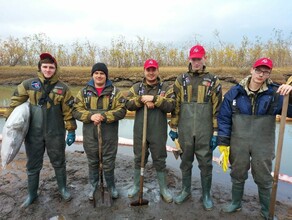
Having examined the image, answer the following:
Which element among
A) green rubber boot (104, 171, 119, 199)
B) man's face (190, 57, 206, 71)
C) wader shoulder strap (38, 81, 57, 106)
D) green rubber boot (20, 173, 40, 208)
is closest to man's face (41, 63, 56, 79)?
wader shoulder strap (38, 81, 57, 106)

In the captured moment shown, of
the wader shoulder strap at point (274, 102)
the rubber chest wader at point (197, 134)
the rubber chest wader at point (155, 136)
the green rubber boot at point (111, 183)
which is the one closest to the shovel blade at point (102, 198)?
the green rubber boot at point (111, 183)

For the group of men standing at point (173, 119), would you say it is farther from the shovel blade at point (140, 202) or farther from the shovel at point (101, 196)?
the shovel blade at point (140, 202)

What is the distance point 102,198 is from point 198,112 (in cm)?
159

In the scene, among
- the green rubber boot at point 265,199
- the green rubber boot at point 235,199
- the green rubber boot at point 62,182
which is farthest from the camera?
the green rubber boot at point 62,182

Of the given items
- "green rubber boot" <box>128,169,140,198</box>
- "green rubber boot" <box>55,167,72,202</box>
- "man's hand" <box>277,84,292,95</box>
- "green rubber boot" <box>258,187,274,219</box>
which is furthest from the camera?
"green rubber boot" <box>128,169,140,198</box>

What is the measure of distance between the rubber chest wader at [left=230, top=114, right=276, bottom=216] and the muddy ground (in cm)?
52

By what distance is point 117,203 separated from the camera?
3396mm

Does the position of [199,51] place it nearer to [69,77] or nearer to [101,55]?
[69,77]

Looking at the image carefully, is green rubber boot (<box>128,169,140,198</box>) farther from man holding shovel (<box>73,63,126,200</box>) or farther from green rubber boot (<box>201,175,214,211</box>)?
green rubber boot (<box>201,175,214,211</box>)

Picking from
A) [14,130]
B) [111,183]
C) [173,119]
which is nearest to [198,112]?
[173,119]

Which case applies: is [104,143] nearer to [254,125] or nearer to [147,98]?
[147,98]

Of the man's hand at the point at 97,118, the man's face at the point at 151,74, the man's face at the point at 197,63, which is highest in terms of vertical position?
the man's face at the point at 197,63

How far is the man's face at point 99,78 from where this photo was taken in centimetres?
324

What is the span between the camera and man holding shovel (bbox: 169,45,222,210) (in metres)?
3.13
